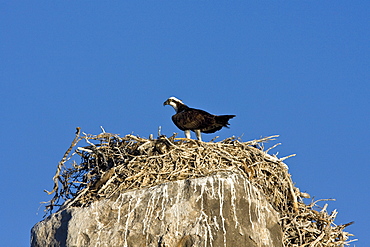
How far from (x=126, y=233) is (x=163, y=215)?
55cm

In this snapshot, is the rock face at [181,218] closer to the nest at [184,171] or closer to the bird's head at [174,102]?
the nest at [184,171]

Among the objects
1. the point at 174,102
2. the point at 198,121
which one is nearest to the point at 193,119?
the point at 198,121

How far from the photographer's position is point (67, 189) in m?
10.1

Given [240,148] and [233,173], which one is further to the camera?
[240,148]

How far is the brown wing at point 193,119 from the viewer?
36.5ft

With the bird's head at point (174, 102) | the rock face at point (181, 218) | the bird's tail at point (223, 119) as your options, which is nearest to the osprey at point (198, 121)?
the bird's tail at point (223, 119)

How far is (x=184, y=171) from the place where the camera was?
927 centimetres

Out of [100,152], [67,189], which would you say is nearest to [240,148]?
[100,152]

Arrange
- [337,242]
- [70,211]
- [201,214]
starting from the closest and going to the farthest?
[201,214], [70,211], [337,242]

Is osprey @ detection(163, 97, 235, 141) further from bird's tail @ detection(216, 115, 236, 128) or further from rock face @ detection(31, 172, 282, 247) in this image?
rock face @ detection(31, 172, 282, 247)

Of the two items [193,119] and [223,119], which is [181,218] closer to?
[223,119]

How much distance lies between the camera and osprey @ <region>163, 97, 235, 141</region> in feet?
36.1

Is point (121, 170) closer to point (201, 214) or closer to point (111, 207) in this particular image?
point (111, 207)

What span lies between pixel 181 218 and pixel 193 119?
3.15 metres
